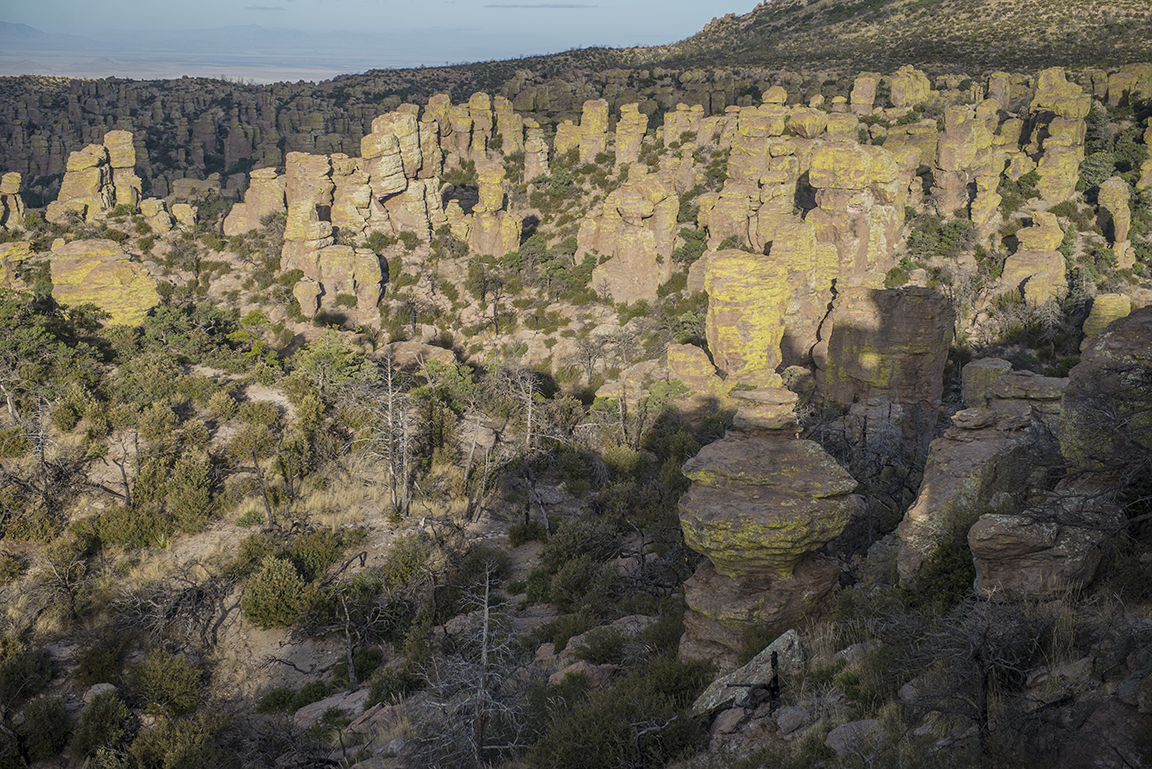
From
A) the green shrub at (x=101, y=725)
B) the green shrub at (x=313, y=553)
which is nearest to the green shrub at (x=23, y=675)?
the green shrub at (x=101, y=725)

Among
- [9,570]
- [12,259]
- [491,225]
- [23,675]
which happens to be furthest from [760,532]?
[491,225]

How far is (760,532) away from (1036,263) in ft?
116

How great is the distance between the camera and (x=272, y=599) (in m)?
16.4

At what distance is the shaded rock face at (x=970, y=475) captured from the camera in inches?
403

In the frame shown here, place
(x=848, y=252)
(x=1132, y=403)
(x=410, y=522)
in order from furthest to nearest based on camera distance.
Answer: (x=848, y=252) → (x=410, y=522) → (x=1132, y=403)

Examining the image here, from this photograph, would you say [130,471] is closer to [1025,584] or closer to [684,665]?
[684,665]

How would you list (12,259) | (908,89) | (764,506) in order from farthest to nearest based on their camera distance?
(908,89) → (12,259) → (764,506)

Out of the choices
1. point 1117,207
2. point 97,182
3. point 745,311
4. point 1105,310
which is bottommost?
point 1105,310

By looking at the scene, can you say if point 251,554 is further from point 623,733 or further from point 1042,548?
point 1042,548

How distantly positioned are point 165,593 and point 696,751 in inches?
516

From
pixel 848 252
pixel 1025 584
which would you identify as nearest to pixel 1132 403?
pixel 1025 584

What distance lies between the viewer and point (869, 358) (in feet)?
84.5

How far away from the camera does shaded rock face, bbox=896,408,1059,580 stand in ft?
33.6

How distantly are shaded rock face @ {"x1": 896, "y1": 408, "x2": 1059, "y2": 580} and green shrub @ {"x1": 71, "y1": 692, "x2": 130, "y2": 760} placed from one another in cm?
1305
